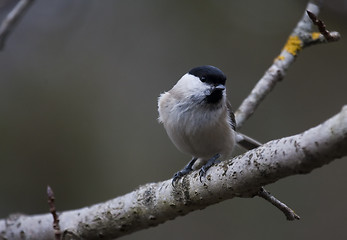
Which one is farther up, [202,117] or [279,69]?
[279,69]

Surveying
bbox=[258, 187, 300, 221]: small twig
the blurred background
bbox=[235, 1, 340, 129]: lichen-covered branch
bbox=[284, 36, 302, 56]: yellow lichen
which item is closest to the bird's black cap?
bbox=[235, 1, 340, 129]: lichen-covered branch

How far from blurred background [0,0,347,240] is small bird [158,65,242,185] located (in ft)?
6.03

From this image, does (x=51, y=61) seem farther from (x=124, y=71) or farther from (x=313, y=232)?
(x=313, y=232)

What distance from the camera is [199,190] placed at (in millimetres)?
2070

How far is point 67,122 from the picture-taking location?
5062 mm

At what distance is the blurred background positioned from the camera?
14.9 feet

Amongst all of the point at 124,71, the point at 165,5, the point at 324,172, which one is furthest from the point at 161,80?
the point at 324,172

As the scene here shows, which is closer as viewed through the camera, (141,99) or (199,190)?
(199,190)

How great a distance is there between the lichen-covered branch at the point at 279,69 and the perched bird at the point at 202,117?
0.76 ft

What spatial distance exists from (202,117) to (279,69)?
821 millimetres

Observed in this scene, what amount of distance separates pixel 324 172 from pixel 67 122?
2.93m

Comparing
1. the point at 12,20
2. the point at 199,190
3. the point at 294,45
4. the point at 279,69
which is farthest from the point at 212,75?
the point at 12,20

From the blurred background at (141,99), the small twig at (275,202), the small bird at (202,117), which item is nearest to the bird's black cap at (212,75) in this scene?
the small bird at (202,117)

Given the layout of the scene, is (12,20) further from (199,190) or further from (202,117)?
(199,190)
